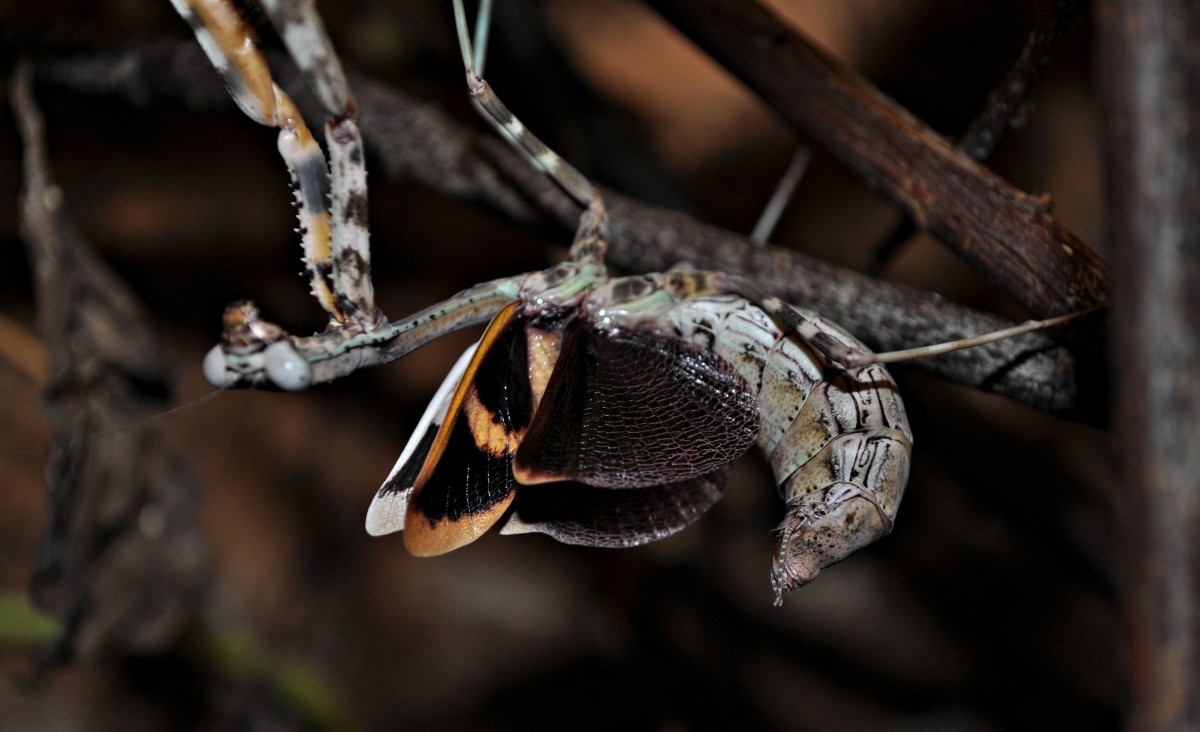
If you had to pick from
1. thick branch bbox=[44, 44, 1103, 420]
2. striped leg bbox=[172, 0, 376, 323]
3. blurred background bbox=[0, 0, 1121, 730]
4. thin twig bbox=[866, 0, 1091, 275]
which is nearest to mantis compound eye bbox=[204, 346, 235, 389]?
striped leg bbox=[172, 0, 376, 323]

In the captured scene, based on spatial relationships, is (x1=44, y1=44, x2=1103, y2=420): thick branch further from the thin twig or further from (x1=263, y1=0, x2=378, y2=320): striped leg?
(x1=263, y1=0, x2=378, y2=320): striped leg

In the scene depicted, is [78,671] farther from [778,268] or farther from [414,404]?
[778,268]

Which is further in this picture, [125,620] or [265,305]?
[265,305]

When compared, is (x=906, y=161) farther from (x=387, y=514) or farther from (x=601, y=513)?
(x=387, y=514)

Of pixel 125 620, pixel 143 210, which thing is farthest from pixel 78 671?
pixel 143 210

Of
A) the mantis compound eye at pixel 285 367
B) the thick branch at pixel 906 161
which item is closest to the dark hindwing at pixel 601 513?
the mantis compound eye at pixel 285 367

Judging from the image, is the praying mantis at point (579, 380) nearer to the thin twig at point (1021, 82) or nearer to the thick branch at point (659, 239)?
the thick branch at point (659, 239)
